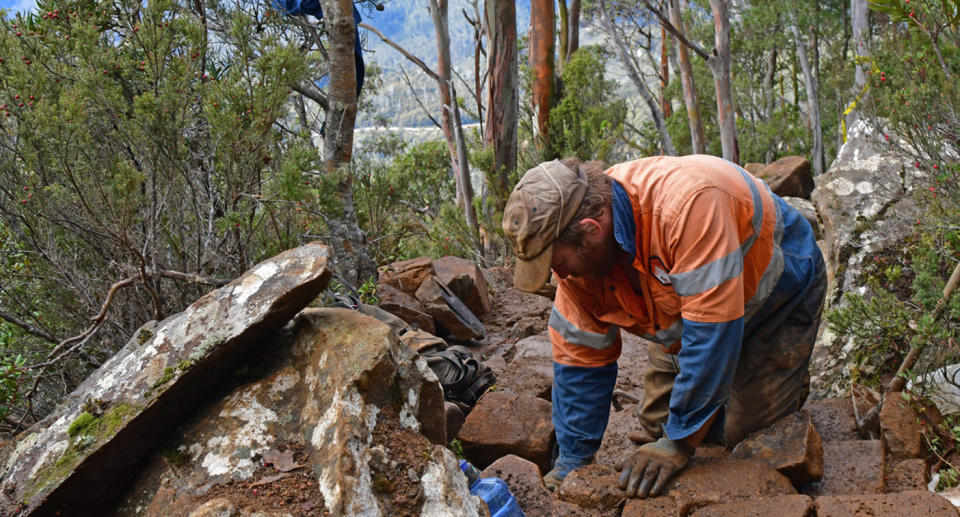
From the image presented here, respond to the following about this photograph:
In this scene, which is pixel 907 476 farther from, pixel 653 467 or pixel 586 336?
pixel 586 336

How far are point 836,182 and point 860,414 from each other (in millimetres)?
2677

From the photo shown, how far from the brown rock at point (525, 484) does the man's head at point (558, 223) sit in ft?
2.58

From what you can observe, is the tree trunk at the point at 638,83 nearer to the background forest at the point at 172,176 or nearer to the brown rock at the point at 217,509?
the background forest at the point at 172,176

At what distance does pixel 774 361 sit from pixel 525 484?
1306 millimetres

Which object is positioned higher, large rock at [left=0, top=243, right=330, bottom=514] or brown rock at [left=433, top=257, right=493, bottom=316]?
large rock at [left=0, top=243, right=330, bottom=514]

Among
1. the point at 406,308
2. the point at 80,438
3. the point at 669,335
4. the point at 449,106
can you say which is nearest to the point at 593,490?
the point at 669,335

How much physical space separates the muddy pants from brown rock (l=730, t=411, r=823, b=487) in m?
0.15

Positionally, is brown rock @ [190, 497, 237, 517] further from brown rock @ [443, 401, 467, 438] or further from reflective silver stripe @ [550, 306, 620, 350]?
brown rock @ [443, 401, 467, 438]

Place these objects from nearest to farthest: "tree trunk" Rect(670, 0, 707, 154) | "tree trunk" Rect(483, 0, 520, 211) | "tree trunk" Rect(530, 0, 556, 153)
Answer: "tree trunk" Rect(483, 0, 520, 211) < "tree trunk" Rect(530, 0, 556, 153) < "tree trunk" Rect(670, 0, 707, 154)

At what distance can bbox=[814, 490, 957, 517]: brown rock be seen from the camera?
220 centimetres

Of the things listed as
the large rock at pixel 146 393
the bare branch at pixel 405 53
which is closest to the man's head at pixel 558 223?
the large rock at pixel 146 393

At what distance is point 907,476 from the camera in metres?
2.83

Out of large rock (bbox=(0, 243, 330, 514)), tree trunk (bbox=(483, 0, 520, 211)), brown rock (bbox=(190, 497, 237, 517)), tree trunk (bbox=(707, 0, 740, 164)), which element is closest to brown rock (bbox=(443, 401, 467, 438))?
large rock (bbox=(0, 243, 330, 514))

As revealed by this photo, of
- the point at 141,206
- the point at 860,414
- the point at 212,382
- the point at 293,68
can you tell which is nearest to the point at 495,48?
the point at 293,68
